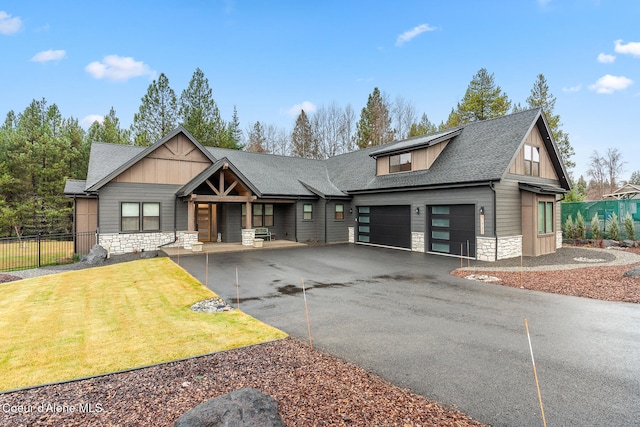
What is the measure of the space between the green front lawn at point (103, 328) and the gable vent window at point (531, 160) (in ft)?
50.4

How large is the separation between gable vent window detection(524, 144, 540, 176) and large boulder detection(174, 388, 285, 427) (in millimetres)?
16803

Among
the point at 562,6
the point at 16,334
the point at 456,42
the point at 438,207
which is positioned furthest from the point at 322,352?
the point at 456,42

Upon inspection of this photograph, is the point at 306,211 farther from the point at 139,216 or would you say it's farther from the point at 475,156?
the point at 475,156

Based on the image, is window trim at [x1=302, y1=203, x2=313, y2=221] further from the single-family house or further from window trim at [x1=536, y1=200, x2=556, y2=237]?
window trim at [x1=536, y1=200, x2=556, y2=237]

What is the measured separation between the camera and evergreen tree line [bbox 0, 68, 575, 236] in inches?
941

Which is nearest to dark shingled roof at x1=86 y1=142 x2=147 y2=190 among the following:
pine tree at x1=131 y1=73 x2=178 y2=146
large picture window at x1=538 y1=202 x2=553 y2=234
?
pine tree at x1=131 y1=73 x2=178 y2=146

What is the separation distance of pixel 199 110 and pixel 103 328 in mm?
28620

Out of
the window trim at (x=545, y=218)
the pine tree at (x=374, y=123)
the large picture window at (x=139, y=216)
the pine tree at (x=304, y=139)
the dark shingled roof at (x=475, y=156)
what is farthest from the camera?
the pine tree at (x=304, y=139)

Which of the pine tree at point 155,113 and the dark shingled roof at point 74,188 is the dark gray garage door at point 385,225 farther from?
the pine tree at point 155,113

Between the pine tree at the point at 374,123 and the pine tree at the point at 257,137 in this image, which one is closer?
the pine tree at the point at 374,123

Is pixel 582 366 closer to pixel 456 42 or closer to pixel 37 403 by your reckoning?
pixel 37 403

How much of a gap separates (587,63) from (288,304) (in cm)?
2644

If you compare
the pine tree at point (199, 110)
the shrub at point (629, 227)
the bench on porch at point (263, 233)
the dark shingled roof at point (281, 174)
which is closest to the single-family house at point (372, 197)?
the dark shingled roof at point (281, 174)

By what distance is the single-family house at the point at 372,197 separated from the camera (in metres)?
14.2
